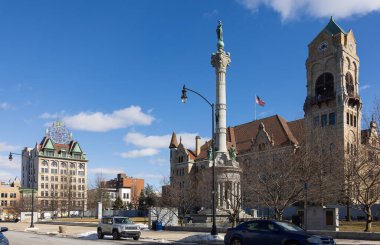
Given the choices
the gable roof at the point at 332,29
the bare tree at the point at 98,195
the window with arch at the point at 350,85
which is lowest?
the bare tree at the point at 98,195

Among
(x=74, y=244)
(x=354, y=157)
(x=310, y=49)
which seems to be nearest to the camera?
(x=74, y=244)

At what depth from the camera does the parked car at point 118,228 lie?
30.7m

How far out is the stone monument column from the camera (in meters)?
58.8

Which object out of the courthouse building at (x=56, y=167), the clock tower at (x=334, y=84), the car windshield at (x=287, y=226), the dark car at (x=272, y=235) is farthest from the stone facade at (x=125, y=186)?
the car windshield at (x=287, y=226)

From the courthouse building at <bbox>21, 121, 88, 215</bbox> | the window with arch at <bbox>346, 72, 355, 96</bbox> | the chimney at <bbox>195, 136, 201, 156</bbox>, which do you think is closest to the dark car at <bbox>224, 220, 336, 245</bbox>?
the window with arch at <bbox>346, 72, 355, 96</bbox>

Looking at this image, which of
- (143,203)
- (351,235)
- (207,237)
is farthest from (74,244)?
(143,203)

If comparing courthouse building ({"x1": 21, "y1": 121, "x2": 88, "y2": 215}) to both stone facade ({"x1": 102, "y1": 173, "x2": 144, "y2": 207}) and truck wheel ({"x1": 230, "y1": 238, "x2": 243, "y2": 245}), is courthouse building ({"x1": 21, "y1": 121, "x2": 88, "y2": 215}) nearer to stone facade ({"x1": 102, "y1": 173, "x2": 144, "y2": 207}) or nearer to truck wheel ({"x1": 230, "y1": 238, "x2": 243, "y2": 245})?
stone facade ({"x1": 102, "y1": 173, "x2": 144, "y2": 207})

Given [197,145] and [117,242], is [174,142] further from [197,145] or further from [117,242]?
[117,242]

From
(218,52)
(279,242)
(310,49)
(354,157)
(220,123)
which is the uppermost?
(310,49)

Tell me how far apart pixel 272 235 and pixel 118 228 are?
15.8 metres

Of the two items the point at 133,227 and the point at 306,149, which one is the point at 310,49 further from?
the point at 133,227

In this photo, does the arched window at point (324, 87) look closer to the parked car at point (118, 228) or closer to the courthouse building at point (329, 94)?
the courthouse building at point (329, 94)

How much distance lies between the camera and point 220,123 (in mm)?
59312

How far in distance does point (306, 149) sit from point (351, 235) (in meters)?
21.7
